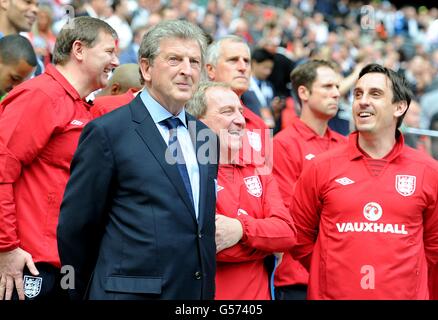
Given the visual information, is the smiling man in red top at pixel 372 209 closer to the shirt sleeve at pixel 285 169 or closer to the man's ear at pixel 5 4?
the shirt sleeve at pixel 285 169

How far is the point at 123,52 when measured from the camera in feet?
31.0

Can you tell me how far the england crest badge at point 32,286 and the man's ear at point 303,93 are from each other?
283 centimetres

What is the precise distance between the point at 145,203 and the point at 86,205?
263 millimetres

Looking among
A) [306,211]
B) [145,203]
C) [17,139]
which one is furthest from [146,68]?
[306,211]

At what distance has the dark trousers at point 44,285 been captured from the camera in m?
3.91

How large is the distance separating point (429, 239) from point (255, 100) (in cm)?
279

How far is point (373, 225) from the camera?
13.6ft

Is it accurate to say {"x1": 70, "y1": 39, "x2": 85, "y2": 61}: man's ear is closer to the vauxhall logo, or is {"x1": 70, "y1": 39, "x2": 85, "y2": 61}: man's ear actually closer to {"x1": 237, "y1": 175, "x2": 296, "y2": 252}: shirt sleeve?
{"x1": 237, "y1": 175, "x2": 296, "y2": 252}: shirt sleeve

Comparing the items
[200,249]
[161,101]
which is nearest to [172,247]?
[200,249]

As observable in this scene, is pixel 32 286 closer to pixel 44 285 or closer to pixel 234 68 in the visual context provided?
pixel 44 285

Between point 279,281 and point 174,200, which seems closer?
point 174,200

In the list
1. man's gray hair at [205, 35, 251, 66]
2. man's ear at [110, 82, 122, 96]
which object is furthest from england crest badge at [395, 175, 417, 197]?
man's gray hair at [205, 35, 251, 66]

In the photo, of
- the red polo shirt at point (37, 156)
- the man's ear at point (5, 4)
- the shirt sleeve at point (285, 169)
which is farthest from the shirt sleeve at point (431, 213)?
→ the man's ear at point (5, 4)
